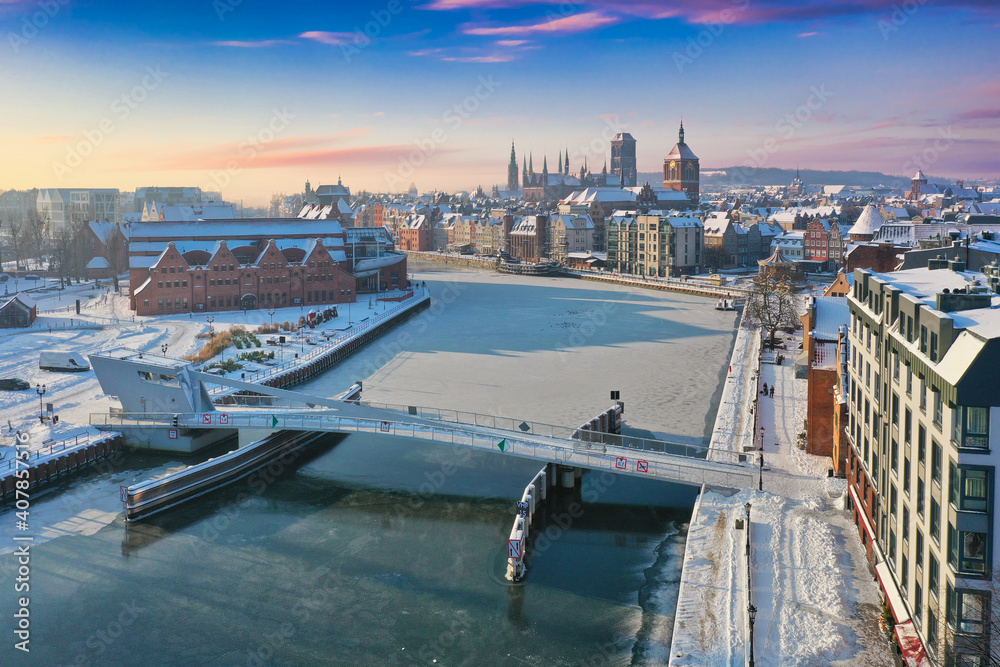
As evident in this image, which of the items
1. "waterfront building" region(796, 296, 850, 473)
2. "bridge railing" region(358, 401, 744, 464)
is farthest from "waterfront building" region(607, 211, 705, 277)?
"bridge railing" region(358, 401, 744, 464)

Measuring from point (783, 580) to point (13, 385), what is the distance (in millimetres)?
27985

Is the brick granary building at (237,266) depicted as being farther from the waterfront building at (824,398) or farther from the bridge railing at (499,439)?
the waterfront building at (824,398)

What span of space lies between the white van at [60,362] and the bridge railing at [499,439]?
9.16 meters

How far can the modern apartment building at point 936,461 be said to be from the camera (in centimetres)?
1107

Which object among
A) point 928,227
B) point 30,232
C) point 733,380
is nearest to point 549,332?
point 733,380

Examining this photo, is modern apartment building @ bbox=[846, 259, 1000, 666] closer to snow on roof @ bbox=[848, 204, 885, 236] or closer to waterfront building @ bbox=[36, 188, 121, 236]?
snow on roof @ bbox=[848, 204, 885, 236]

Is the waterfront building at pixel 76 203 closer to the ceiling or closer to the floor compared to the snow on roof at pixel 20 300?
closer to the ceiling

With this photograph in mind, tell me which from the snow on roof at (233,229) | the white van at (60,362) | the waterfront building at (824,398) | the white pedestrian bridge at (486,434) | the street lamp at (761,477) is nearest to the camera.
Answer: the street lamp at (761,477)

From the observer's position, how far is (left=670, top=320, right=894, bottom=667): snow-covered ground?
44.1 ft

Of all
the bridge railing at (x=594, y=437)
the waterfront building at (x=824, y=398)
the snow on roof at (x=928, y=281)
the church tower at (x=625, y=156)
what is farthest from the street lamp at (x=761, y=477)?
the church tower at (x=625, y=156)

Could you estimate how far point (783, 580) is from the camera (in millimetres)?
15617

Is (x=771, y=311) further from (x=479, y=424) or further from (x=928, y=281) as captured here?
(x=928, y=281)

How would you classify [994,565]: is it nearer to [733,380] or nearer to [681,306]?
[733,380]

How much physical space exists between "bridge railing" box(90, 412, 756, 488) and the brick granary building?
92.0ft
